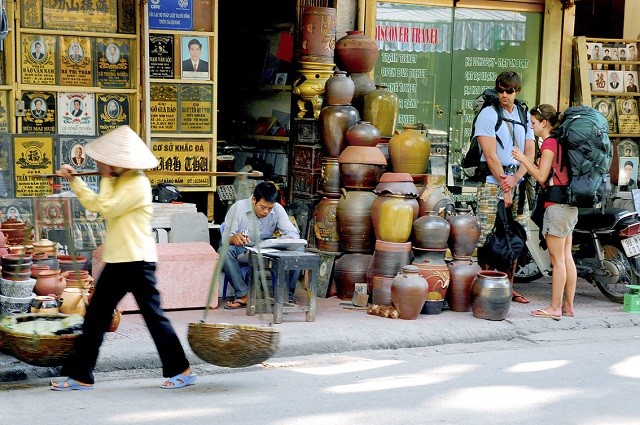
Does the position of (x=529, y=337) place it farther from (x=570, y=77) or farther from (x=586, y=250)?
(x=570, y=77)

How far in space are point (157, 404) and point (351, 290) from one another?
12.0 ft

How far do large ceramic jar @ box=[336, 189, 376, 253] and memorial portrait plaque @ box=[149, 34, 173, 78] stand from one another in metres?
2.15

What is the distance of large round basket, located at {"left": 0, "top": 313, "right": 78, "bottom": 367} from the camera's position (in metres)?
6.77

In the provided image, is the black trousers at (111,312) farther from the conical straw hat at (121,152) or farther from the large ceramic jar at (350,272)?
the large ceramic jar at (350,272)

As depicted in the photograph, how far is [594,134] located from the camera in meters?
9.34

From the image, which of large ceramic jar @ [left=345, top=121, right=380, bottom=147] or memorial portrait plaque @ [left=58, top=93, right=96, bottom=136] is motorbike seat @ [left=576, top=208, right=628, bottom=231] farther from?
memorial portrait plaque @ [left=58, top=93, right=96, bottom=136]

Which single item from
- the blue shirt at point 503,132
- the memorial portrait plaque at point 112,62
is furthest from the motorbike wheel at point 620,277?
the memorial portrait plaque at point 112,62

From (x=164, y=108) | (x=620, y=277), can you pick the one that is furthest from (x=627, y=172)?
(x=164, y=108)

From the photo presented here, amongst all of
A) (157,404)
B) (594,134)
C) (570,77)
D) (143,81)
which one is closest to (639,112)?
(570,77)

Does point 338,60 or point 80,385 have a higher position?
point 338,60

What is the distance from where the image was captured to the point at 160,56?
1030 centimetres

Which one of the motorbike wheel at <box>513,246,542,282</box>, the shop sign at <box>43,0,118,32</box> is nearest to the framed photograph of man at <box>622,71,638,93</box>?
the motorbike wheel at <box>513,246,542,282</box>

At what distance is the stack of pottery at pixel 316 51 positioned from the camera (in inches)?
412

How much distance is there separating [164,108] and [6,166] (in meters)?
1.64
